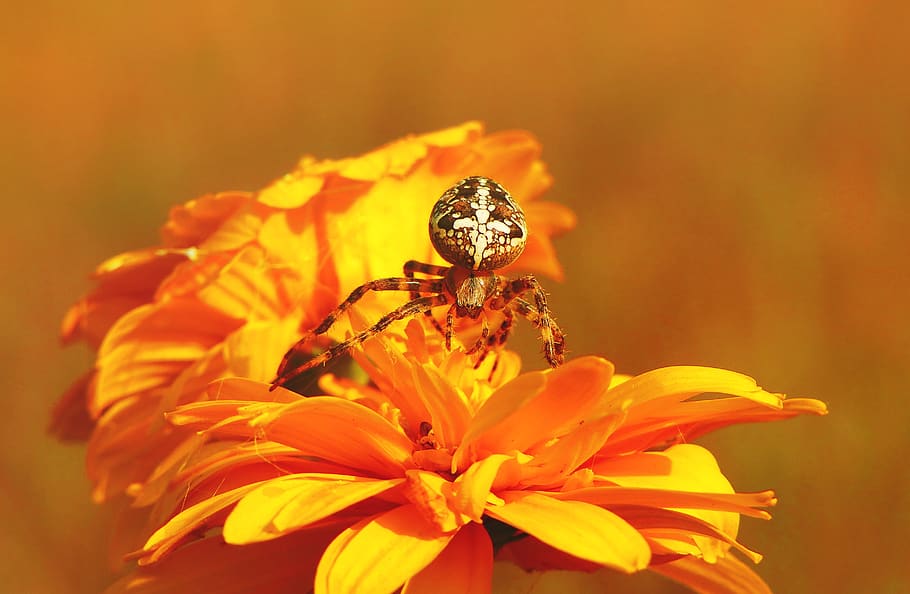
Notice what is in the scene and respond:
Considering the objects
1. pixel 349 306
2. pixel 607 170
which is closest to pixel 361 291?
pixel 349 306

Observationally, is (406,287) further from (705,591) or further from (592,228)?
(592,228)

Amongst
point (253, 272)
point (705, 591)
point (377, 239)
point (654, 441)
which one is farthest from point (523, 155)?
point (705, 591)

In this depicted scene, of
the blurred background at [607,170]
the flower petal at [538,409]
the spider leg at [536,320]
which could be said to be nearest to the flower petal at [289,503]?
the flower petal at [538,409]

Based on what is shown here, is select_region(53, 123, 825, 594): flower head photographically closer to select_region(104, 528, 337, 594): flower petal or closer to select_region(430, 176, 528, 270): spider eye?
select_region(104, 528, 337, 594): flower petal

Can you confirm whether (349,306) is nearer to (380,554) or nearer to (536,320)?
(536,320)

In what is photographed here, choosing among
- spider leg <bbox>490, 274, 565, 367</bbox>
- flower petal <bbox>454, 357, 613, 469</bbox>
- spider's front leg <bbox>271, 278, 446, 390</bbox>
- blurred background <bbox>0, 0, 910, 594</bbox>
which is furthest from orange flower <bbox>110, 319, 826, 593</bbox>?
blurred background <bbox>0, 0, 910, 594</bbox>

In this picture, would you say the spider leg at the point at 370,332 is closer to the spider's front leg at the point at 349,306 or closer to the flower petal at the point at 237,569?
the spider's front leg at the point at 349,306
